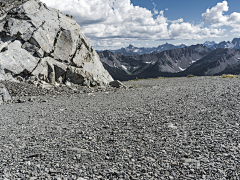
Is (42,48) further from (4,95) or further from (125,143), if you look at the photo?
(125,143)

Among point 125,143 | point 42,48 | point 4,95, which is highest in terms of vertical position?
point 42,48

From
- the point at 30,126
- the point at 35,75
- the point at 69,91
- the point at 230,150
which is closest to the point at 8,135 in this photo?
the point at 30,126

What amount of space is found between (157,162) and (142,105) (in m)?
9.09

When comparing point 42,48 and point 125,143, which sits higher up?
point 42,48

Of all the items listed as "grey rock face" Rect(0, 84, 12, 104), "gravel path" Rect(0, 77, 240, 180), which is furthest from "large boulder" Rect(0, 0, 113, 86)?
Answer: "gravel path" Rect(0, 77, 240, 180)

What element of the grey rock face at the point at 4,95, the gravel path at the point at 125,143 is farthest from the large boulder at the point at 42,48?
the gravel path at the point at 125,143

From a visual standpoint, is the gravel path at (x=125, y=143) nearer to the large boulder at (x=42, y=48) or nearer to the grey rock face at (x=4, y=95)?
the grey rock face at (x=4, y=95)

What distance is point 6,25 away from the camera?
84.9 feet

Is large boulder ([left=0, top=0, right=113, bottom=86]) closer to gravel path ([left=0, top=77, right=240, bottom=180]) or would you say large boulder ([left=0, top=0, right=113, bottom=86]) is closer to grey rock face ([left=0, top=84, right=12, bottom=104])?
grey rock face ([left=0, top=84, right=12, bottom=104])

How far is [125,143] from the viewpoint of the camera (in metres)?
9.12

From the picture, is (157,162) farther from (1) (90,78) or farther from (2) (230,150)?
(1) (90,78)

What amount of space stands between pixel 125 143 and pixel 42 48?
24.2m

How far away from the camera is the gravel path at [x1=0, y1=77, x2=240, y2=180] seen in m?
6.83

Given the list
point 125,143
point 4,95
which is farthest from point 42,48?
point 125,143
